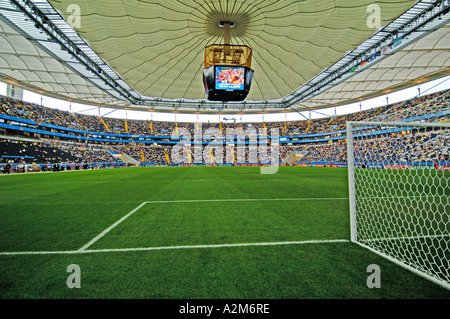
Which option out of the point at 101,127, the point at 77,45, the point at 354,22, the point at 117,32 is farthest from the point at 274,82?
the point at 101,127

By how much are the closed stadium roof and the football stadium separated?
0.46 ft

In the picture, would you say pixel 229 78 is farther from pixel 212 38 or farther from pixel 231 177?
pixel 231 177

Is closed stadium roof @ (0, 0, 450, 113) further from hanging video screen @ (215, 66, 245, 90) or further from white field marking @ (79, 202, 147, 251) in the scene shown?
white field marking @ (79, 202, 147, 251)

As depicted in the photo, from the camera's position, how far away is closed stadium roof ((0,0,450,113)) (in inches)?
536

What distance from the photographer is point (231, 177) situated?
A: 16.2 meters

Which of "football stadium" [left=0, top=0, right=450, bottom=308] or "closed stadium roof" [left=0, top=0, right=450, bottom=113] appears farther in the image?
"closed stadium roof" [left=0, top=0, right=450, bottom=113]

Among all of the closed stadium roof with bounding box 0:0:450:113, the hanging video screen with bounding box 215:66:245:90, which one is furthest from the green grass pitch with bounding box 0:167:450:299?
the closed stadium roof with bounding box 0:0:450:113

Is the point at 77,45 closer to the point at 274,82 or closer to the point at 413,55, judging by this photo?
the point at 274,82

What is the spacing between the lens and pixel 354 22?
1460 centimetres

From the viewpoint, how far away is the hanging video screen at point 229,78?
14.8m

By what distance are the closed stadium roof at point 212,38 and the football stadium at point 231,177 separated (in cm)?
14

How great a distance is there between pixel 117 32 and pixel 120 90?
15.2m

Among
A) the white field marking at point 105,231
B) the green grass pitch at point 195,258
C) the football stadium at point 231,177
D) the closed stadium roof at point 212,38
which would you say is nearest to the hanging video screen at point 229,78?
the football stadium at point 231,177

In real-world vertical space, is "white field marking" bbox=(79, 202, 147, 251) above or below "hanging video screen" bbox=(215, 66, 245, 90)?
below
